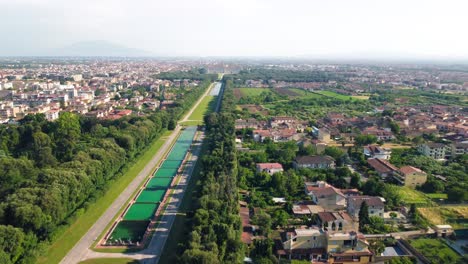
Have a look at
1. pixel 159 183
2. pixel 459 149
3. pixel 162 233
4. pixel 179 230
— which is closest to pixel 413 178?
pixel 459 149

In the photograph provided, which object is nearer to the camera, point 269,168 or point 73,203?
point 73,203

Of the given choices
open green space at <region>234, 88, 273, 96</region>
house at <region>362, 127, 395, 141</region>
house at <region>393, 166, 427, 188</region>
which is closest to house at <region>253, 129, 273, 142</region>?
house at <region>362, 127, 395, 141</region>

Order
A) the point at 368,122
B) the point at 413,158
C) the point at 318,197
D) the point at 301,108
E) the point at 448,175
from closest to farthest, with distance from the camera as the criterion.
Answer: the point at 318,197, the point at 448,175, the point at 413,158, the point at 368,122, the point at 301,108

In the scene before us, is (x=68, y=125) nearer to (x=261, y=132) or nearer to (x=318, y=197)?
(x=261, y=132)

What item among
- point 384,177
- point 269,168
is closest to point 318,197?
point 269,168

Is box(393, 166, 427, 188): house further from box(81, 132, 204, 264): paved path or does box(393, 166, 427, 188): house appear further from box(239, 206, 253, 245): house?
box(81, 132, 204, 264): paved path

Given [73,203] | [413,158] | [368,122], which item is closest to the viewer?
[73,203]

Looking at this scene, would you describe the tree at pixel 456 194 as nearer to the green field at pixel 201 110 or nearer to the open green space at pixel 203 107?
the green field at pixel 201 110
